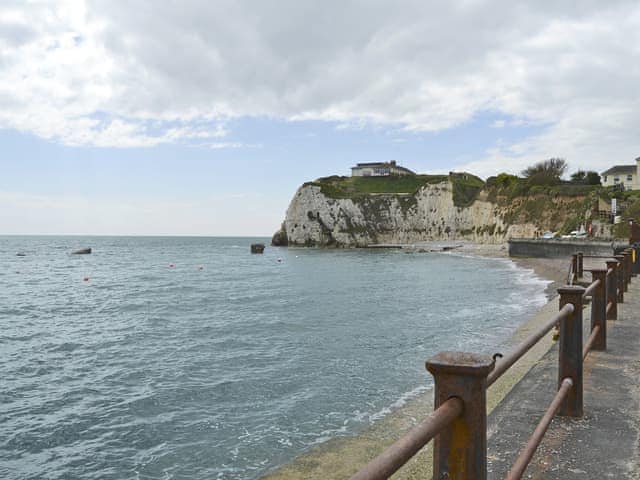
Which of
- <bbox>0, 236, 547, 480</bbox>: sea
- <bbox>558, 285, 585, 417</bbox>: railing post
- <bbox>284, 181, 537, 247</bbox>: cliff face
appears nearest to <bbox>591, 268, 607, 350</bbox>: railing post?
<bbox>558, 285, 585, 417</bbox>: railing post

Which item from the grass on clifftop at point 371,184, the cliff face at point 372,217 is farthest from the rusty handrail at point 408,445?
the grass on clifftop at point 371,184

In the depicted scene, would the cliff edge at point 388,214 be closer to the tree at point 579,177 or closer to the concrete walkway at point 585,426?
the tree at point 579,177

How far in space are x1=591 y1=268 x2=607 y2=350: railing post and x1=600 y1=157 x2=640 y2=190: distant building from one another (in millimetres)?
82025

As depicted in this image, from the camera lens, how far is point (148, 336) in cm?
2016

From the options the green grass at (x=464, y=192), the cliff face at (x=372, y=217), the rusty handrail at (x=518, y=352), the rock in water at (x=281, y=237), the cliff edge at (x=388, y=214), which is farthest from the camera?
the rock in water at (x=281, y=237)

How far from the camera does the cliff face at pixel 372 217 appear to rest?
4075 inches

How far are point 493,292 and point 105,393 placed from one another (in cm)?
2357

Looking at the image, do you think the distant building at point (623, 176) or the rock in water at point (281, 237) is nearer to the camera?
the distant building at point (623, 176)

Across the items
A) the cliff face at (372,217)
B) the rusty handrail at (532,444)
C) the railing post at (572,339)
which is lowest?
the rusty handrail at (532,444)

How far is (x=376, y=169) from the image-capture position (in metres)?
148

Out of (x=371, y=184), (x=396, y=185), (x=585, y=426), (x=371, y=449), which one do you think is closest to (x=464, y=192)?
(x=396, y=185)

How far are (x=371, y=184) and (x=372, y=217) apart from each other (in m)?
21.8

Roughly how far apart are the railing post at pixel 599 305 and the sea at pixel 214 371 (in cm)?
441

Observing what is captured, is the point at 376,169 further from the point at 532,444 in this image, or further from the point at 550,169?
the point at 532,444
